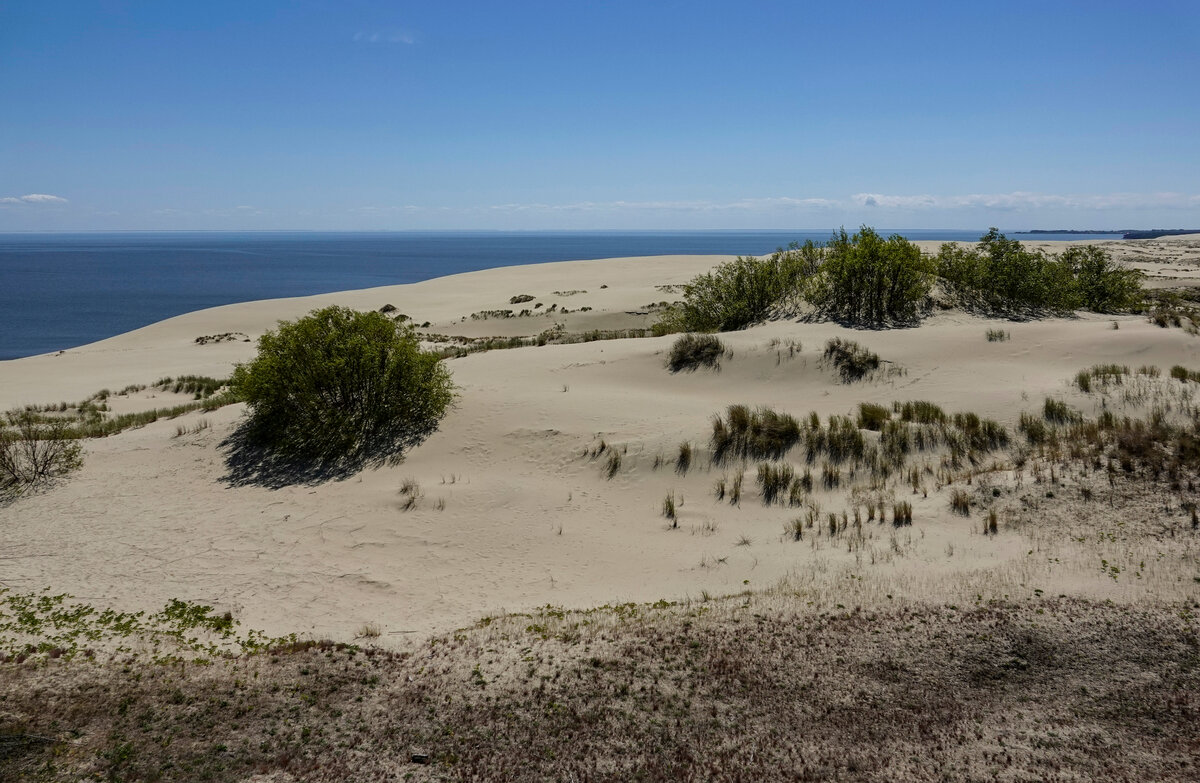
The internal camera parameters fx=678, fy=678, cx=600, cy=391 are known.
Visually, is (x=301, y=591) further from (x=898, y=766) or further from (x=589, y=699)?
(x=898, y=766)

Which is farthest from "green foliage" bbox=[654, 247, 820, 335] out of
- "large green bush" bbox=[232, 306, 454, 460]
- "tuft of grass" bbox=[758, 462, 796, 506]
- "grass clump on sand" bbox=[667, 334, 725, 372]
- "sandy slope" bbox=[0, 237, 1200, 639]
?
"tuft of grass" bbox=[758, 462, 796, 506]

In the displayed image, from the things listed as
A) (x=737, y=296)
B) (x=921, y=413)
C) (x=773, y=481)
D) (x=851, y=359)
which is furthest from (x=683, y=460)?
(x=737, y=296)

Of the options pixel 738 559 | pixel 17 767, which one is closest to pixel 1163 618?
pixel 738 559

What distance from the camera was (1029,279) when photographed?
24.5 metres

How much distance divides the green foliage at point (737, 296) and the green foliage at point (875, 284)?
1.76m

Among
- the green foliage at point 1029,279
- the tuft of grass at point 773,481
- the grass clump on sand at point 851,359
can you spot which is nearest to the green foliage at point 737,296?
the green foliage at point 1029,279

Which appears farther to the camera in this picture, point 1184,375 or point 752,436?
point 1184,375

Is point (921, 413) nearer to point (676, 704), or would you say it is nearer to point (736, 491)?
point (736, 491)

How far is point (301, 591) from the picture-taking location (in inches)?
371

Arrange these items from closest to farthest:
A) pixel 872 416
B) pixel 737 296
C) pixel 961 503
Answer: pixel 961 503, pixel 872 416, pixel 737 296

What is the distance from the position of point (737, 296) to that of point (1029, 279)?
412 inches

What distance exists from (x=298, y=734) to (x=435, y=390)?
9804 mm

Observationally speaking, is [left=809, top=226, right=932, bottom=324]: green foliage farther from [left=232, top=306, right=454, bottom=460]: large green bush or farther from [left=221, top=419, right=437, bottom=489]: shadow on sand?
[left=221, top=419, right=437, bottom=489]: shadow on sand

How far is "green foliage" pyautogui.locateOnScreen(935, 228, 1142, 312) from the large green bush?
2028 centimetres
